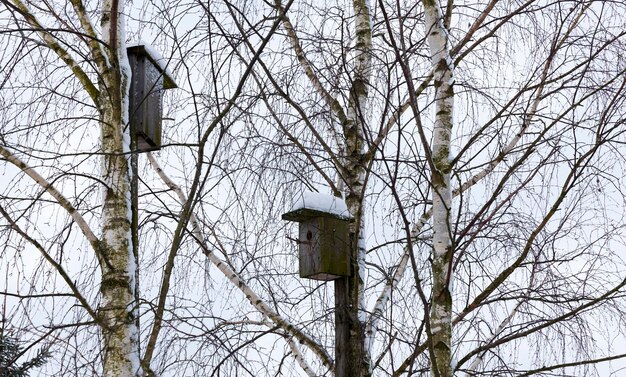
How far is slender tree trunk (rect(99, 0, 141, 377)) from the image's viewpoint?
11.1ft

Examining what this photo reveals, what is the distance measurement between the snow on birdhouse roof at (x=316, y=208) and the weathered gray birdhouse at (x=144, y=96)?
0.67 meters

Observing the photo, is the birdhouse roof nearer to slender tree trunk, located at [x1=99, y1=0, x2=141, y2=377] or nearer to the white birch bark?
slender tree trunk, located at [x1=99, y1=0, x2=141, y2=377]

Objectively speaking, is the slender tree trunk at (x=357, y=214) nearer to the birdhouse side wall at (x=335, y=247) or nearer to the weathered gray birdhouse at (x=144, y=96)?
the birdhouse side wall at (x=335, y=247)

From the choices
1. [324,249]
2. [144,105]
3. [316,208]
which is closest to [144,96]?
[144,105]

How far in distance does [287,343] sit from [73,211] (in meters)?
1.20

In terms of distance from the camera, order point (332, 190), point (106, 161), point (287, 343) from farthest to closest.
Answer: point (332, 190) < point (287, 343) < point (106, 161)

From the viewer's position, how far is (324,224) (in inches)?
157

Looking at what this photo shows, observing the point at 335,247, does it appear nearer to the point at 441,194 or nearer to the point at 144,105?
the point at 441,194

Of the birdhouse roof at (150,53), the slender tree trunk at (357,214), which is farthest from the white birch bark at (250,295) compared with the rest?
the birdhouse roof at (150,53)

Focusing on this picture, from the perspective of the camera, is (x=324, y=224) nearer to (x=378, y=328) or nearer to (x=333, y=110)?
(x=378, y=328)

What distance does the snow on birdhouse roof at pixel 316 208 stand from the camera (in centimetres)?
397

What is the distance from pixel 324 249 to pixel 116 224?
944 millimetres

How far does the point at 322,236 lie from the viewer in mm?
3998

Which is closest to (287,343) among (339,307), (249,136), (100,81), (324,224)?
(339,307)
